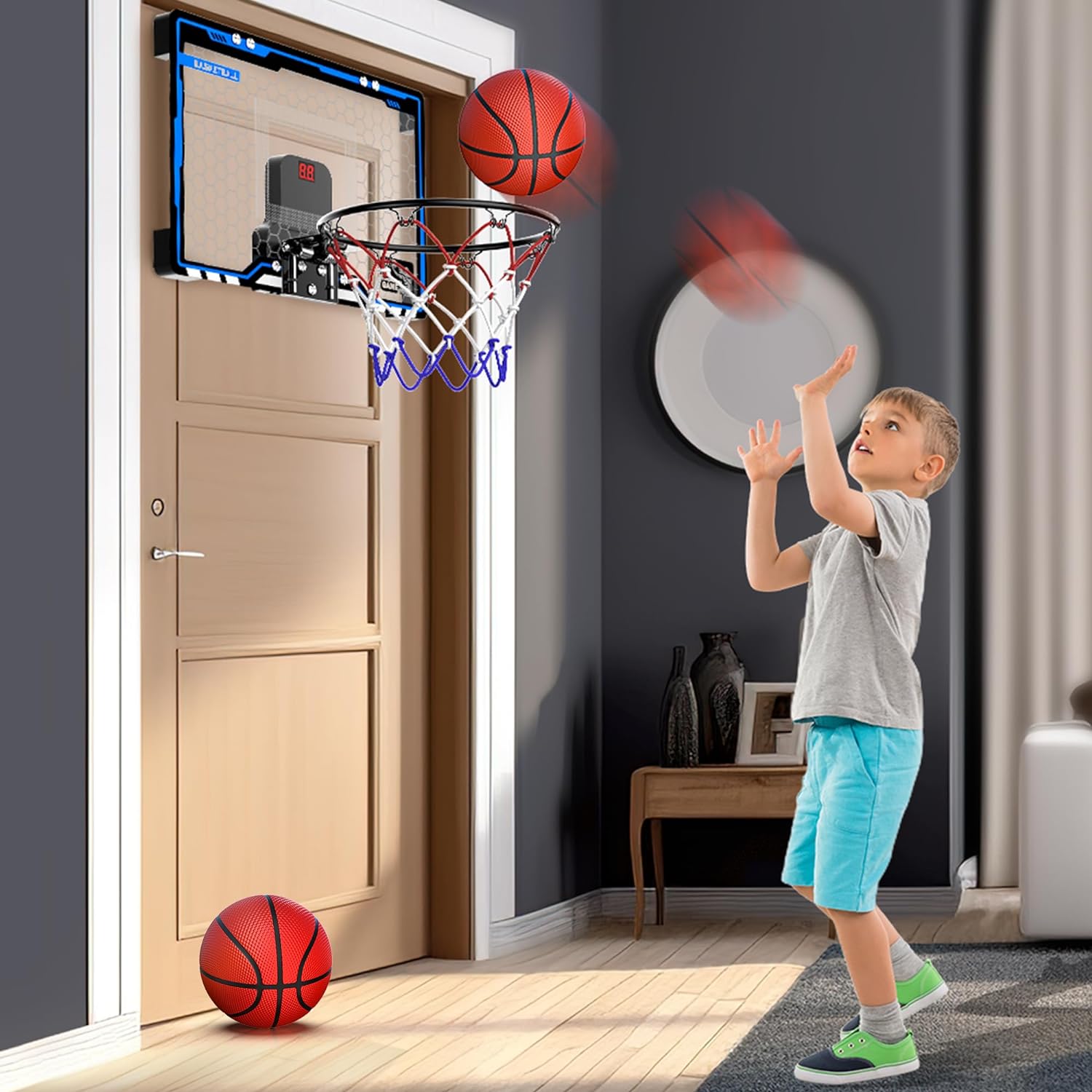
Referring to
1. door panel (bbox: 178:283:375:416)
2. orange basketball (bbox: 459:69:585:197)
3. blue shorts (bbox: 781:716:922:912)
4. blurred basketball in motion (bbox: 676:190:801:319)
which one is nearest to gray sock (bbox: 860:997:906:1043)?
blue shorts (bbox: 781:716:922:912)

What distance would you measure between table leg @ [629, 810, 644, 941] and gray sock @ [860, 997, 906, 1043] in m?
1.29

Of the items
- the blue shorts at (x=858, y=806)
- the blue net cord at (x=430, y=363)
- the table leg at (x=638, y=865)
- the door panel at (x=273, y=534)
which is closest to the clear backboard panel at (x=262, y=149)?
the blue net cord at (x=430, y=363)

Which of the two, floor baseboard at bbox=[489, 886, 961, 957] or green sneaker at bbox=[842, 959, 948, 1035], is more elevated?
green sneaker at bbox=[842, 959, 948, 1035]

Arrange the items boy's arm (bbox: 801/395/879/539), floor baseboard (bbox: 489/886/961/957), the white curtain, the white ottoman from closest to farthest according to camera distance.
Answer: boy's arm (bbox: 801/395/879/539) < the white ottoman < floor baseboard (bbox: 489/886/961/957) < the white curtain

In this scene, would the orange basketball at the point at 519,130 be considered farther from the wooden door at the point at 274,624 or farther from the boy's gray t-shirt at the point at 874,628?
the boy's gray t-shirt at the point at 874,628

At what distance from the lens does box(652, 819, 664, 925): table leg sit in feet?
12.9

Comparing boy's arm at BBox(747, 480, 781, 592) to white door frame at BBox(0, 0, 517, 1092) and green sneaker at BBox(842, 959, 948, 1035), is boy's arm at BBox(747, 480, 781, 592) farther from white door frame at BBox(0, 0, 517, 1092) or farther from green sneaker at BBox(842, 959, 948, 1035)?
white door frame at BBox(0, 0, 517, 1092)

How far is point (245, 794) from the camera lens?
3242 millimetres

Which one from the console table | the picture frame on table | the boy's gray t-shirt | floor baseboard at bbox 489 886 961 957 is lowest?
floor baseboard at bbox 489 886 961 957

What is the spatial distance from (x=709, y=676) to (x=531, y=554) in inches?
22.6

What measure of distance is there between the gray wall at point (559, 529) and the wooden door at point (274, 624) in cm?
29

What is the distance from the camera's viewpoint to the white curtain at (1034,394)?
436 cm
